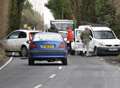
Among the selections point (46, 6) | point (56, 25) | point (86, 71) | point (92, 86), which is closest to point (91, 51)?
point (56, 25)

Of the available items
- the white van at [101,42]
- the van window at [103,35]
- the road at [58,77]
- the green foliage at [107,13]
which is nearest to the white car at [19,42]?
the white van at [101,42]

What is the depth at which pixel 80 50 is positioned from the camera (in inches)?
1623

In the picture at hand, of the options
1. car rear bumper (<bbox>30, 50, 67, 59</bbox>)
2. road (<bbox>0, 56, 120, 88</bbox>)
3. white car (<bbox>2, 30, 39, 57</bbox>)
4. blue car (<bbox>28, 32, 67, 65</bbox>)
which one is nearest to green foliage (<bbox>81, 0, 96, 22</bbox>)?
white car (<bbox>2, 30, 39, 57</bbox>)

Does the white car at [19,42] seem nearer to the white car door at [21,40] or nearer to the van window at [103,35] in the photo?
the white car door at [21,40]

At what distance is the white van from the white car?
13.2 ft

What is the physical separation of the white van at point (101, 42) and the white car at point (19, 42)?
4.01 meters

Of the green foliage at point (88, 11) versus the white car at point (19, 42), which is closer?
the white car at point (19, 42)

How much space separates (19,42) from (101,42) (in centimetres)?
532

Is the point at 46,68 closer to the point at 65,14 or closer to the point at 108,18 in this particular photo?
the point at 108,18

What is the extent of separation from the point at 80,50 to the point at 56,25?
11031 millimetres

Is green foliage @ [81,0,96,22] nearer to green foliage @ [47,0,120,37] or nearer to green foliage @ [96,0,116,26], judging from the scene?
green foliage @ [47,0,120,37]

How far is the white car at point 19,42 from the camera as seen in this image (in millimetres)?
38822

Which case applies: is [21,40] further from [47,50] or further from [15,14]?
[15,14]

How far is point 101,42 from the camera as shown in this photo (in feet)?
131
